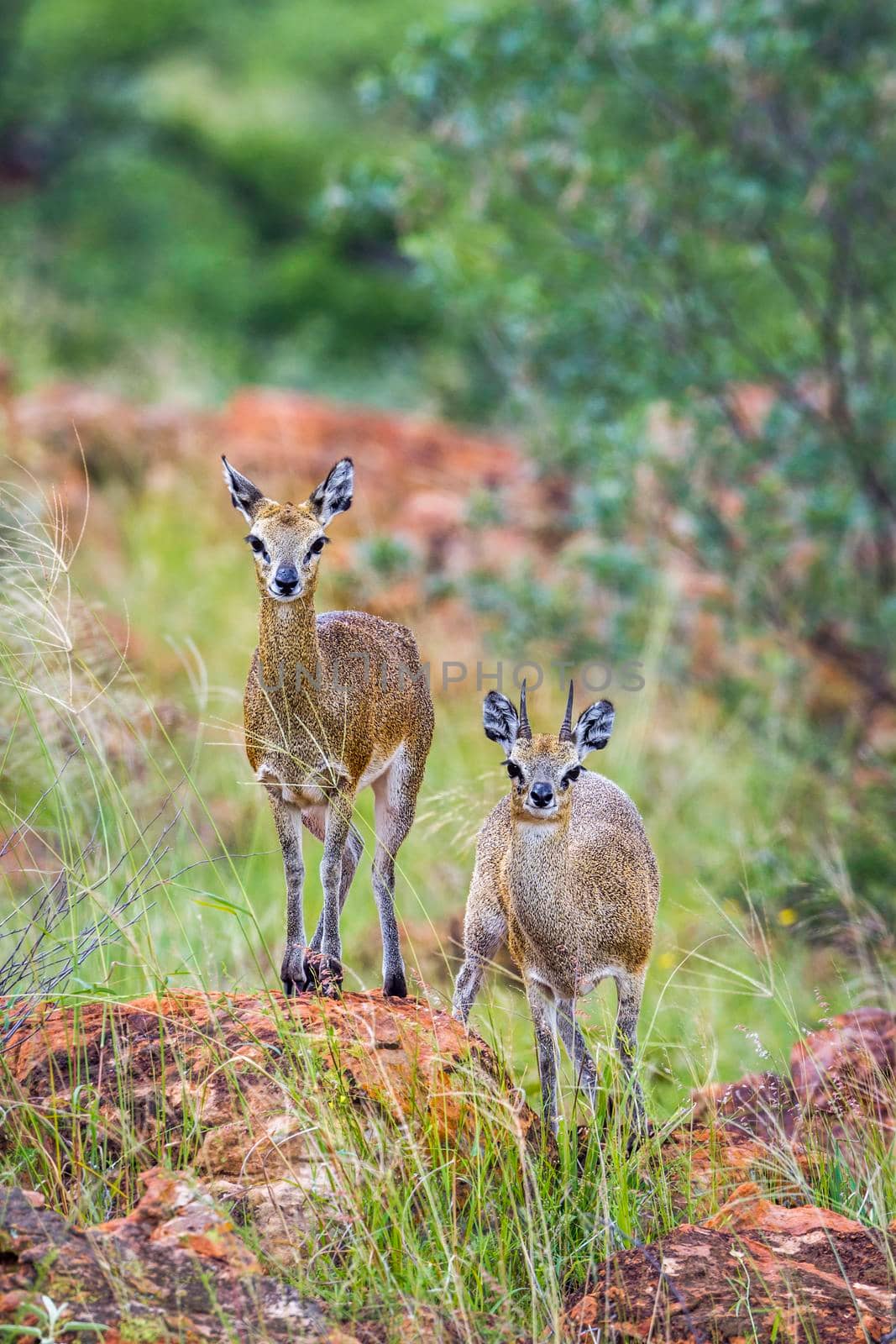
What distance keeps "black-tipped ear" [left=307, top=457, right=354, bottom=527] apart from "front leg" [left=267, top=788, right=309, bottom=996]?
0.86 metres

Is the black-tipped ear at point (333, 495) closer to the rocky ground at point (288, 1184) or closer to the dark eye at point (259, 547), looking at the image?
the dark eye at point (259, 547)

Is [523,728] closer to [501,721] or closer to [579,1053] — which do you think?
[501,721]

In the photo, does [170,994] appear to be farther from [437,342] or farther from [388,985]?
[437,342]

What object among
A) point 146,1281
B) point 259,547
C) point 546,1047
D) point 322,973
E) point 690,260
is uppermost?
point 690,260

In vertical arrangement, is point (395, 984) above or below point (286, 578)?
below

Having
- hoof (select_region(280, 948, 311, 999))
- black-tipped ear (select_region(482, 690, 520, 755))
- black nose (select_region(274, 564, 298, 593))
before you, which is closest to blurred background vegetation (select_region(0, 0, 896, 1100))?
hoof (select_region(280, 948, 311, 999))

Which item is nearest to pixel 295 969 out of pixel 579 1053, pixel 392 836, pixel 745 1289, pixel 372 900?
pixel 392 836

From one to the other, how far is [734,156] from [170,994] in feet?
31.7

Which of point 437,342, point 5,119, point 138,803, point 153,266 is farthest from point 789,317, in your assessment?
point 5,119

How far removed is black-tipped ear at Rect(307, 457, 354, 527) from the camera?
16.0ft

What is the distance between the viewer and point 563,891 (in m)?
5.22

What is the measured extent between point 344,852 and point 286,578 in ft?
3.51

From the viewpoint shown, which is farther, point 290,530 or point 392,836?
point 392,836

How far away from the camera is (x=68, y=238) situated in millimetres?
30406
